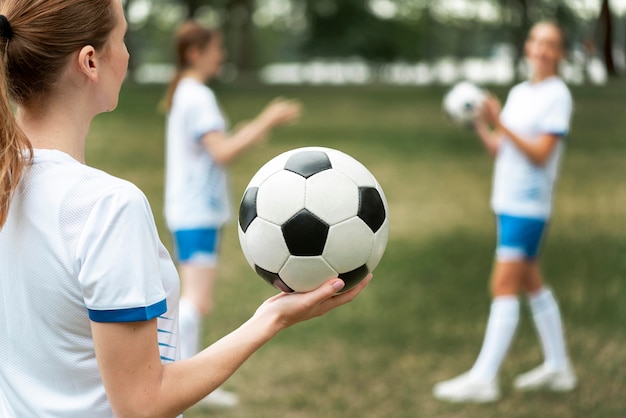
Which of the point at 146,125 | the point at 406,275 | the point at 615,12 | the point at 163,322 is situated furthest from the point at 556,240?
the point at 146,125

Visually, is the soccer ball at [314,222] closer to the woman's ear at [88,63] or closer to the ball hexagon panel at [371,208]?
the ball hexagon panel at [371,208]

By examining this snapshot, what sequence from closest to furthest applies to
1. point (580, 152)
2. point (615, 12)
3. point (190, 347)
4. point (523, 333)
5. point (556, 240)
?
point (190, 347)
point (523, 333)
point (556, 240)
point (615, 12)
point (580, 152)

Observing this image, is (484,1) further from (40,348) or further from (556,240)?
(40,348)

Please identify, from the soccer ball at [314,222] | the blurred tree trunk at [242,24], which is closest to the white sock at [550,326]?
the soccer ball at [314,222]

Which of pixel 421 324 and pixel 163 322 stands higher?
pixel 163 322

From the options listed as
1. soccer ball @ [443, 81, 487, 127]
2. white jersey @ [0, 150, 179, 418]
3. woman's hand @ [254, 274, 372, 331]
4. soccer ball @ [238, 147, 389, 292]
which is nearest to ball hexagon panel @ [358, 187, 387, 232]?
soccer ball @ [238, 147, 389, 292]

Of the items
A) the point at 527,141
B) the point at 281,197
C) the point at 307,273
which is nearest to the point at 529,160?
the point at 527,141

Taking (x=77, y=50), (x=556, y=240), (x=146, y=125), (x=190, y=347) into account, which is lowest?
(x=146, y=125)

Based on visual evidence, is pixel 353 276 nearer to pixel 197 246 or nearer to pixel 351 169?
pixel 351 169

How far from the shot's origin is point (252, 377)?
5340mm

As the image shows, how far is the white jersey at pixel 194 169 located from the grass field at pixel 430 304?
3.68ft

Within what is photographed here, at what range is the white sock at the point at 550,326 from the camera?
16.8 feet

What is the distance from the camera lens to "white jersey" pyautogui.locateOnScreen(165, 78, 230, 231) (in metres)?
4.85

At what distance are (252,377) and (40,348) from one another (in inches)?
149
